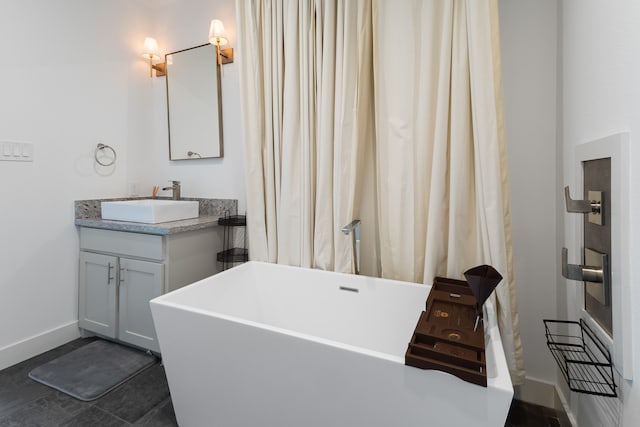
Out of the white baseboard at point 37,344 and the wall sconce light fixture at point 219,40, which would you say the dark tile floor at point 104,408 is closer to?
the white baseboard at point 37,344

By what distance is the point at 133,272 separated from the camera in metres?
2.09

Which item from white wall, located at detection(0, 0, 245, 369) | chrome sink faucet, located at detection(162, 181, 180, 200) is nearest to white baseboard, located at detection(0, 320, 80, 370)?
white wall, located at detection(0, 0, 245, 369)

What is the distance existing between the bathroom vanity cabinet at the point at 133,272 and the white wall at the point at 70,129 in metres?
0.19

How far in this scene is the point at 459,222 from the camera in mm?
1544

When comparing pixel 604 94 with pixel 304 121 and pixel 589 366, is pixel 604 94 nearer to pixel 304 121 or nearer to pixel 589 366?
pixel 589 366

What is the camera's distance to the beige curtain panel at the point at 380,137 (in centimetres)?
145

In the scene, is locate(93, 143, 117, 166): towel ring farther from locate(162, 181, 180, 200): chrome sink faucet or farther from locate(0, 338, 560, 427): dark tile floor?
locate(0, 338, 560, 427): dark tile floor

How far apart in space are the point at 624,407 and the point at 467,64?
4.66 ft

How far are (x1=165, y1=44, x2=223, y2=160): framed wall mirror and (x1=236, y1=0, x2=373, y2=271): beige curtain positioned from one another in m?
0.55

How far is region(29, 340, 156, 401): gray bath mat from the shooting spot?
1.76 meters

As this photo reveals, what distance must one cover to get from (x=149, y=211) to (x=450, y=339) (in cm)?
195

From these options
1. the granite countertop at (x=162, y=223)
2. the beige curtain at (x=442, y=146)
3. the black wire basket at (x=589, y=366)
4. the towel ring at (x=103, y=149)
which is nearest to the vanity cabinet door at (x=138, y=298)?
the granite countertop at (x=162, y=223)

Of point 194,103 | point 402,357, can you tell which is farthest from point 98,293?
point 402,357

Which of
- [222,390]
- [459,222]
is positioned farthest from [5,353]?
[459,222]
